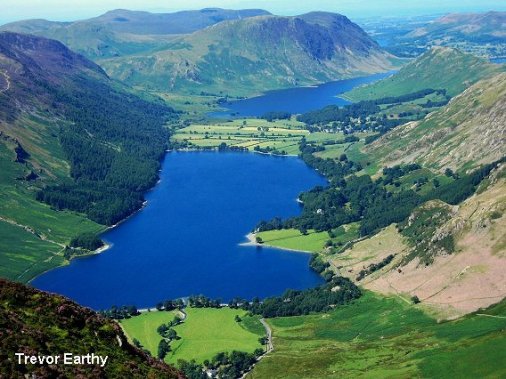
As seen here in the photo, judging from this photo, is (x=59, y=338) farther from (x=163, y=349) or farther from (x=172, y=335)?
(x=172, y=335)

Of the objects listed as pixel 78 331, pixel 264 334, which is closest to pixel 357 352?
pixel 264 334

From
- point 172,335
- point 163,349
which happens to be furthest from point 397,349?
point 172,335

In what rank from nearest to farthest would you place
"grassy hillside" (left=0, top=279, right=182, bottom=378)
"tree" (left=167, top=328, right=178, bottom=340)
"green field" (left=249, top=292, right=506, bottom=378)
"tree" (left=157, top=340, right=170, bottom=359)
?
"grassy hillside" (left=0, top=279, right=182, bottom=378), "green field" (left=249, top=292, right=506, bottom=378), "tree" (left=157, top=340, right=170, bottom=359), "tree" (left=167, top=328, right=178, bottom=340)

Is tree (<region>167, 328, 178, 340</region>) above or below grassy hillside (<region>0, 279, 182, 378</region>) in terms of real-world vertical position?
below

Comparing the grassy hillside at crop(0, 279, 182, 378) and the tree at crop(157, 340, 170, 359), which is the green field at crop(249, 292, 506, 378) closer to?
the tree at crop(157, 340, 170, 359)

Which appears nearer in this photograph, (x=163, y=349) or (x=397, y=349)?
(x=397, y=349)

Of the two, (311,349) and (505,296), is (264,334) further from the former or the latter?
(505,296)

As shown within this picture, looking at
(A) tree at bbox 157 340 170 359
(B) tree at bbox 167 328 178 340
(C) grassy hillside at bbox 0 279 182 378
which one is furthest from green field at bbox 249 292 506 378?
(C) grassy hillside at bbox 0 279 182 378
